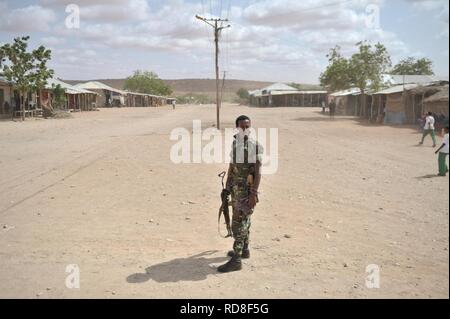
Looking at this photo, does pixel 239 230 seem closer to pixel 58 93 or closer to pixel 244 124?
pixel 244 124

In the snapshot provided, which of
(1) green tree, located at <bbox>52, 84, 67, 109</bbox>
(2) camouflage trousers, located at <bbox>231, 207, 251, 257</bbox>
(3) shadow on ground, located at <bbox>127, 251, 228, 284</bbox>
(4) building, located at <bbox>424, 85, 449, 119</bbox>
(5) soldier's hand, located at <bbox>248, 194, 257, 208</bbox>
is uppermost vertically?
(1) green tree, located at <bbox>52, 84, 67, 109</bbox>

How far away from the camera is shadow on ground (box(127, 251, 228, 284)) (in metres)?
4.50

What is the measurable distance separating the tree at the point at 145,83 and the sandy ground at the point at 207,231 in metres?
95.7

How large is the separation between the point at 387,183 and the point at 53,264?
6.82 metres

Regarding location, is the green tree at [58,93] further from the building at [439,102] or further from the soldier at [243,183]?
the soldier at [243,183]

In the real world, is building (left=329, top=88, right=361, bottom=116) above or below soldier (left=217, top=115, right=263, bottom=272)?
above

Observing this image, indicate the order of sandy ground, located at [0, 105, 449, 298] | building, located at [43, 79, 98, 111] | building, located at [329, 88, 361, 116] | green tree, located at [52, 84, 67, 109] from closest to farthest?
sandy ground, located at [0, 105, 449, 298] → green tree, located at [52, 84, 67, 109] → building, located at [43, 79, 98, 111] → building, located at [329, 88, 361, 116]

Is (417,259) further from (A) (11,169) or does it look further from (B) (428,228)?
(A) (11,169)

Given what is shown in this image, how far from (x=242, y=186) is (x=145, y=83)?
104m

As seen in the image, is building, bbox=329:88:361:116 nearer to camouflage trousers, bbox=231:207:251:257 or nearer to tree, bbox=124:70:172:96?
camouflage trousers, bbox=231:207:251:257

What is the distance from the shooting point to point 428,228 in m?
6.06

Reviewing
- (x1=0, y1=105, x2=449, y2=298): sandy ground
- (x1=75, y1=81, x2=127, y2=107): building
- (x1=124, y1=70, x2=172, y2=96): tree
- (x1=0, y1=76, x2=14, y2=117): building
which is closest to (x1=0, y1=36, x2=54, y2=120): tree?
(x1=0, y1=76, x2=14, y2=117): building

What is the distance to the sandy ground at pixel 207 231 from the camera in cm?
433
